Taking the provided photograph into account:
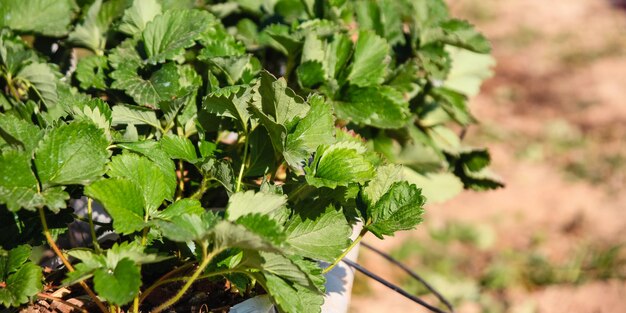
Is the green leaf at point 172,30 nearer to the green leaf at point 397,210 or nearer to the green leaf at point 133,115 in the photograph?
the green leaf at point 133,115

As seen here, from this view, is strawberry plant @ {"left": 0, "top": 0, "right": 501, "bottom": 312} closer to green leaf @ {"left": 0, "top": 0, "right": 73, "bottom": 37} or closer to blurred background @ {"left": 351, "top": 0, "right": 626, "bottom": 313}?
green leaf @ {"left": 0, "top": 0, "right": 73, "bottom": 37}

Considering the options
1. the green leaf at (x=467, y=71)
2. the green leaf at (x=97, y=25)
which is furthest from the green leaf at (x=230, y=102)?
the green leaf at (x=467, y=71)

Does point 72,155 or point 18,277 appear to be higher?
point 72,155

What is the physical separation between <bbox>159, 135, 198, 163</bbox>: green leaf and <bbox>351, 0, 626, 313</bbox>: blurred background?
7.37 feet

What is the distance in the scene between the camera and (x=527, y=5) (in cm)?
686

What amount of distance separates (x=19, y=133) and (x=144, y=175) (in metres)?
0.15

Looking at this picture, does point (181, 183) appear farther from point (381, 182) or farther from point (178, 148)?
point (381, 182)

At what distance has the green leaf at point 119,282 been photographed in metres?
0.68

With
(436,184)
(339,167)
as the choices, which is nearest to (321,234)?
(339,167)

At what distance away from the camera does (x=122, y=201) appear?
0.75 m

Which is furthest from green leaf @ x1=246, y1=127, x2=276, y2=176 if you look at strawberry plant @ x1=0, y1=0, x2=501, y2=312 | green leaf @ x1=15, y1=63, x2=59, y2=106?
green leaf @ x1=15, y1=63, x2=59, y2=106

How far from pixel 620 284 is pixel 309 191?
9.40 feet

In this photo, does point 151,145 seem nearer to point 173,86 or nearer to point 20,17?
point 173,86

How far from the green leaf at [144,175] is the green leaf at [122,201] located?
13 mm
